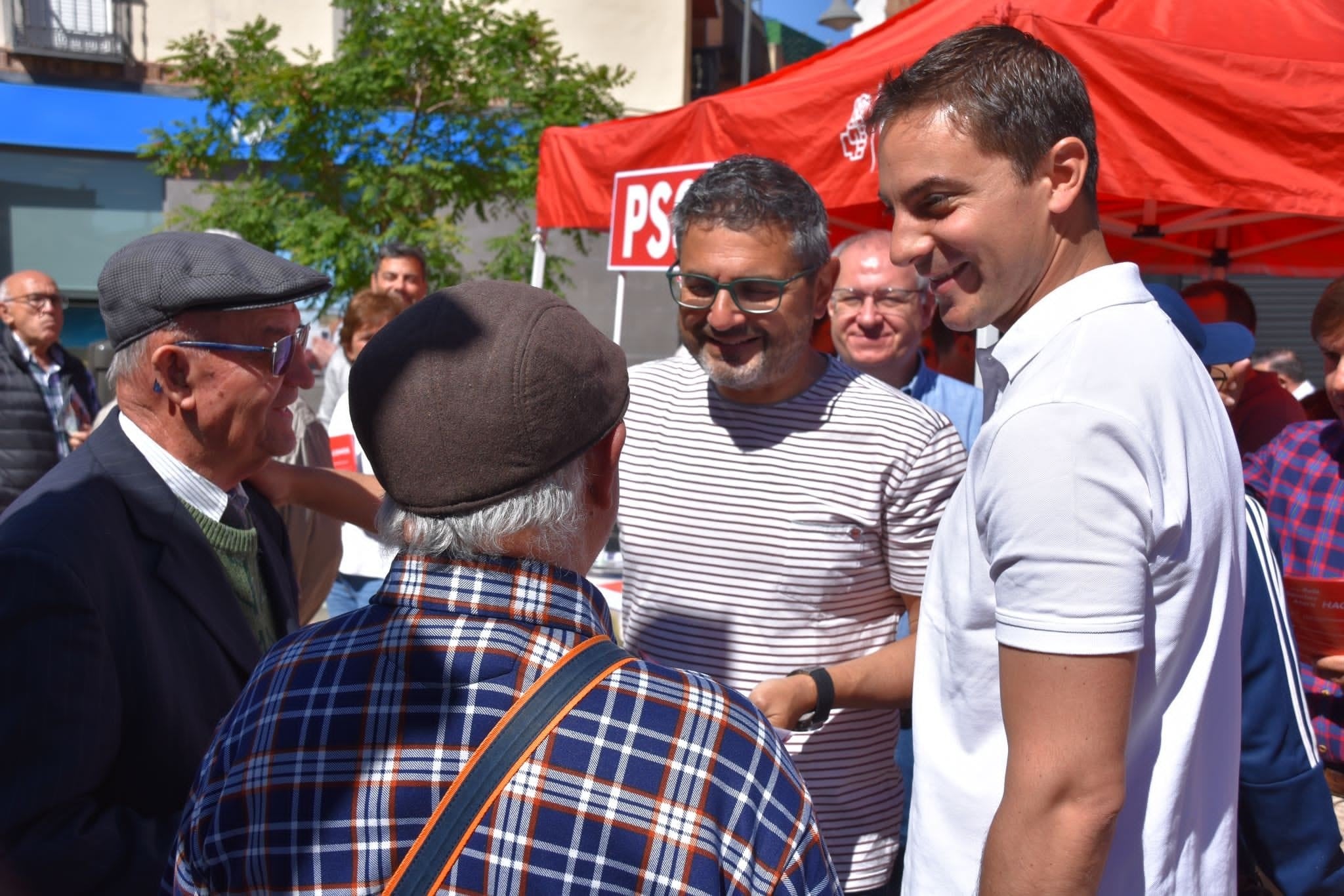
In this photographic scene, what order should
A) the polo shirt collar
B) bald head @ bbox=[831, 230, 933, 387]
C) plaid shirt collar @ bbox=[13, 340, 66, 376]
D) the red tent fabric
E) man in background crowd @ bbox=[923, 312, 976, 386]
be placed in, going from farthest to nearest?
plaid shirt collar @ bbox=[13, 340, 66, 376]
man in background crowd @ bbox=[923, 312, 976, 386]
bald head @ bbox=[831, 230, 933, 387]
the red tent fabric
the polo shirt collar

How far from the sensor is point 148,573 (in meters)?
1.70

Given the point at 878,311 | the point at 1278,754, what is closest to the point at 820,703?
the point at 1278,754

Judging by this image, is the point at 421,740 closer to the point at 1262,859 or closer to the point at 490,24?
the point at 1262,859

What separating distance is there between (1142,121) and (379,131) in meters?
7.99

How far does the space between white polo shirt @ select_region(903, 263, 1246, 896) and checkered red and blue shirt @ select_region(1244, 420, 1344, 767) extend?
1.67 m

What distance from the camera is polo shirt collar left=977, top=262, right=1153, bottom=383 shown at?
126 cm

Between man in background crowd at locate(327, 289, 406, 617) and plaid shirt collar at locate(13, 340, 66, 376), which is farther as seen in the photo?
plaid shirt collar at locate(13, 340, 66, 376)

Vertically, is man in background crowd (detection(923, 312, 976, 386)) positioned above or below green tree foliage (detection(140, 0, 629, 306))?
below

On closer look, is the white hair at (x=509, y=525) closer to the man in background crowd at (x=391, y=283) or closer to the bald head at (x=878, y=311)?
the bald head at (x=878, y=311)

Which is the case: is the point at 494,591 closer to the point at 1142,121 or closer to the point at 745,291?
the point at 745,291

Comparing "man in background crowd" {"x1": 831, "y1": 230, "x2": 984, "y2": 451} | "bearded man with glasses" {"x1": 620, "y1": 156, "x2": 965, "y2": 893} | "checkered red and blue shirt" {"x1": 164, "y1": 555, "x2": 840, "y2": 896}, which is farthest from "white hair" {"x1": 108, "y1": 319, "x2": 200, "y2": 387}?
"man in background crowd" {"x1": 831, "y1": 230, "x2": 984, "y2": 451}

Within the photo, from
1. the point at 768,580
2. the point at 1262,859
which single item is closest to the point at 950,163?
the point at 768,580

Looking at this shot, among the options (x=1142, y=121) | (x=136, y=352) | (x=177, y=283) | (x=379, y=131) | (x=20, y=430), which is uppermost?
(x=379, y=131)

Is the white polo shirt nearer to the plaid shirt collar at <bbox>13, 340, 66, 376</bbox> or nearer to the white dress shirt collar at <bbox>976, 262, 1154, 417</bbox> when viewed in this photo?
the white dress shirt collar at <bbox>976, 262, 1154, 417</bbox>
